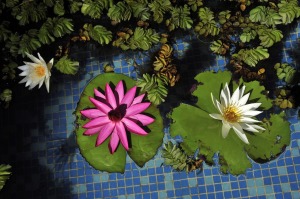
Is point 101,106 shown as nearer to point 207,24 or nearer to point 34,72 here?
point 34,72

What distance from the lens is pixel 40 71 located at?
97.7 inches

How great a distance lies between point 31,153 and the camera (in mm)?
2645

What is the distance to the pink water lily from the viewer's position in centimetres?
239

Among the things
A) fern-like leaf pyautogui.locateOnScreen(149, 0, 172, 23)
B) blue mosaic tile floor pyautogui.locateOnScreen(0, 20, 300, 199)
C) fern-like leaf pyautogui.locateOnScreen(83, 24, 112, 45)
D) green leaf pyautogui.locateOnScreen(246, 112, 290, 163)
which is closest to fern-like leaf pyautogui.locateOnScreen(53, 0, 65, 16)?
fern-like leaf pyautogui.locateOnScreen(83, 24, 112, 45)

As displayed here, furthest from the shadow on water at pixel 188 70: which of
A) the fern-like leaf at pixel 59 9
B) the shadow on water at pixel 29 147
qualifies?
the fern-like leaf at pixel 59 9

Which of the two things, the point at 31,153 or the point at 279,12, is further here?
the point at 31,153

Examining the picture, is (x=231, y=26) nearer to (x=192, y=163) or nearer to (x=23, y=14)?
(x=192, y=163)

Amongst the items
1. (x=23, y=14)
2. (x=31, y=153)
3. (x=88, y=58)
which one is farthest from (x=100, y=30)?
(x=31, y=153)

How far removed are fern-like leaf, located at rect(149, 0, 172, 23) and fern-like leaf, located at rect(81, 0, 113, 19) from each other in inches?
11.1

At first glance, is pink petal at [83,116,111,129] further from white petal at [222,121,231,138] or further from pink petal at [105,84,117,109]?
white petal at [222,121,231,138]

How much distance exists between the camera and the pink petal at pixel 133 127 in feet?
7.84

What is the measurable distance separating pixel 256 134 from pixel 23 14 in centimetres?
169

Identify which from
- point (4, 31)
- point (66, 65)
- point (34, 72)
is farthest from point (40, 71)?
point (4, 31)

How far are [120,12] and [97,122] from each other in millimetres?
728
